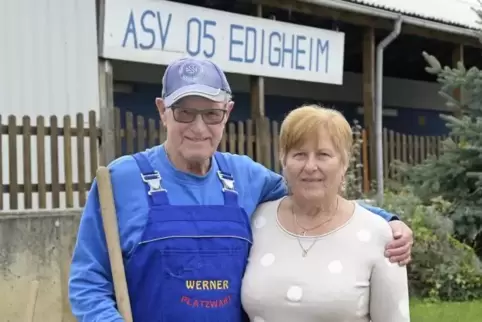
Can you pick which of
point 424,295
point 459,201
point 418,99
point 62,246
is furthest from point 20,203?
point 418,99

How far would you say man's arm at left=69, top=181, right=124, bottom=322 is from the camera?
89.0 inches

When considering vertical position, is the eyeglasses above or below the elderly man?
above

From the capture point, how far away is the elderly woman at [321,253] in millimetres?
2338

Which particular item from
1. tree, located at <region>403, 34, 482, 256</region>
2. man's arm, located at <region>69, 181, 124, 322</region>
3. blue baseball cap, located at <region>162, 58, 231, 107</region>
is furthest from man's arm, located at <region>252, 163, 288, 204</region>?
tree, located at <region>403, 34, 482, 256</region>

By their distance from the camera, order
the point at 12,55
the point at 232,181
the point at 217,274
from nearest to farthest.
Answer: the point at 217,274 → the point at 232,181 → the point at 12,55

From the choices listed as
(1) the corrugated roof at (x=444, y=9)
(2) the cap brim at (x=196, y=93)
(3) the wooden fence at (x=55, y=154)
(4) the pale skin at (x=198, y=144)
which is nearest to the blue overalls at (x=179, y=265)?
(4) the pale skin at (x=198, y=144)

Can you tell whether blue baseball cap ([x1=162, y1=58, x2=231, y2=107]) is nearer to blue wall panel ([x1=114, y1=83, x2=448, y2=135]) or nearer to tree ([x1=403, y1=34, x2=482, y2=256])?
tree ([x1=403, y1=34, x2=482, y2=256])

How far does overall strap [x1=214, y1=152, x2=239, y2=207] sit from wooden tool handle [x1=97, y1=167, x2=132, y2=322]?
36cm

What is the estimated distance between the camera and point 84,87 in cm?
825

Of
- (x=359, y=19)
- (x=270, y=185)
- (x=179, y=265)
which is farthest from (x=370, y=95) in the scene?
(x=179, y=265)

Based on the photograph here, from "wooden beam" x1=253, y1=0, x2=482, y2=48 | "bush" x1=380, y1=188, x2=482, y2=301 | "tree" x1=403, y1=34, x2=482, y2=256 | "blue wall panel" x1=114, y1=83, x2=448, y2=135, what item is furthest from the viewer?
"blue wall panel" x1=114, y1=83, x2=448, y2=135

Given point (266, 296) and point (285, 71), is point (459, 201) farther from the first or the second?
point (266, 296)

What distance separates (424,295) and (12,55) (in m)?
4.66

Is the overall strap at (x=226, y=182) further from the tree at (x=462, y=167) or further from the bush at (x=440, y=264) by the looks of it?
the tree at (x=462, y=167)
